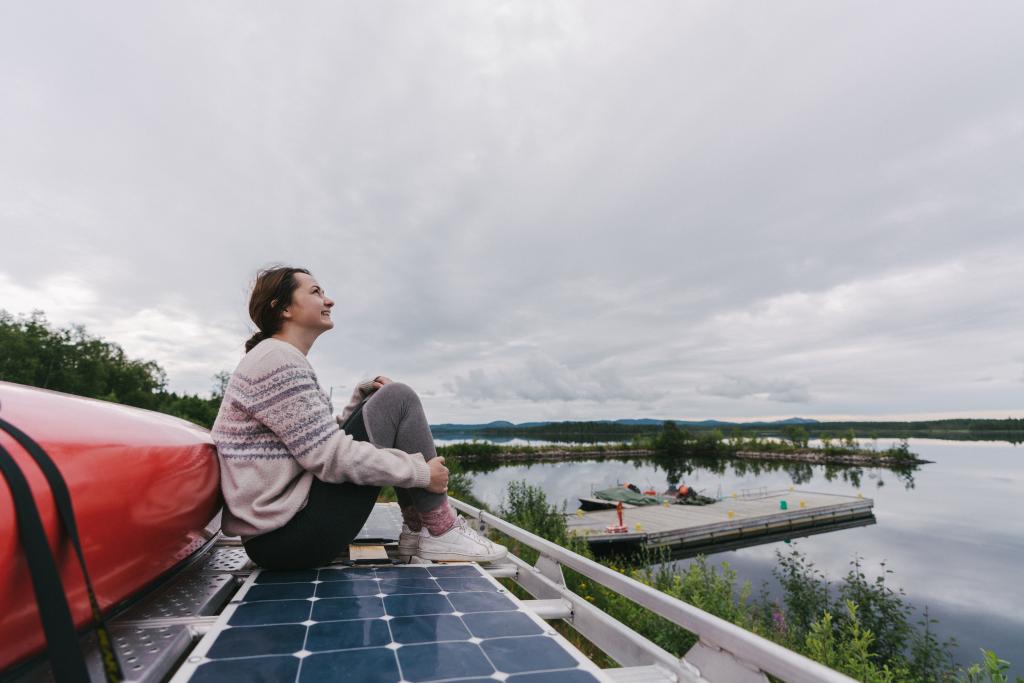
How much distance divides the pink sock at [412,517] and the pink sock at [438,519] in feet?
0.35

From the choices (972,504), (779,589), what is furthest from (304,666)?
(972,504)

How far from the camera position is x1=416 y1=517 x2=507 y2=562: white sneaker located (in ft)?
7.24

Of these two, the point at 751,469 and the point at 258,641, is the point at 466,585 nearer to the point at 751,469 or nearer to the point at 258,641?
the point at 258,641

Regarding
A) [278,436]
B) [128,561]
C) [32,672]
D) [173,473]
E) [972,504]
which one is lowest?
[972,504]

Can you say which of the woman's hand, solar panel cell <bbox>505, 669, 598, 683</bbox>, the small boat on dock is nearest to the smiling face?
the small boat on dock

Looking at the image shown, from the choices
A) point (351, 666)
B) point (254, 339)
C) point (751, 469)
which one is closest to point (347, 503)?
point (351, 666)

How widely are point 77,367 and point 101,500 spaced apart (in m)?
60.2

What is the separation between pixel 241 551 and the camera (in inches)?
95.4

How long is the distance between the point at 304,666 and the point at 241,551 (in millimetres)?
1582

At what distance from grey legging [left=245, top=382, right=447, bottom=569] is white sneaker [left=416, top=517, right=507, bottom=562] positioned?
0.18 meters

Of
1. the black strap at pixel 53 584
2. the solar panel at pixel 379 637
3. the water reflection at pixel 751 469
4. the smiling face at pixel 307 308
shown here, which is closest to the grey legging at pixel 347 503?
the solar panel at pixel 379 637

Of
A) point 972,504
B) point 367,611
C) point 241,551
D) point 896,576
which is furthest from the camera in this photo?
point 972,504

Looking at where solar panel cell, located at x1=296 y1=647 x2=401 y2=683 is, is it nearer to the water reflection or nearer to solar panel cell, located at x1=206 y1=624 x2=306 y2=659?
solar panel cell, located at x1=206 y1=624 x2=306 y2=659

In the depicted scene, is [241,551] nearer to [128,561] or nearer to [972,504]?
[128,561]
